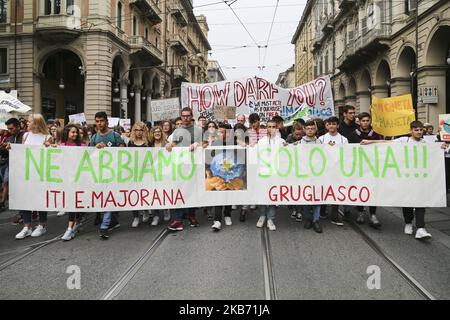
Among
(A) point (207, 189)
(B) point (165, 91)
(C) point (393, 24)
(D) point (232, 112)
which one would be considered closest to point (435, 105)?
(C) point (393, 24)

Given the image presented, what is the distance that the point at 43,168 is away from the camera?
18.8ft

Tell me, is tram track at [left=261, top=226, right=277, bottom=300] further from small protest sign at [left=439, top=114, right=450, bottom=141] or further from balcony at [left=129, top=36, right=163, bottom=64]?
balcony at [left=129, top=36, right=163, bottom=64]

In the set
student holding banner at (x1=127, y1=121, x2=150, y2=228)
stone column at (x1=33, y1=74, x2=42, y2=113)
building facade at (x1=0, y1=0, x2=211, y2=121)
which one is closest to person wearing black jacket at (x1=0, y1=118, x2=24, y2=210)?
student holding banner at (x1=127, y1=121, x2=150, y2=228)

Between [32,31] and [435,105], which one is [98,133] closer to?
[435,105]

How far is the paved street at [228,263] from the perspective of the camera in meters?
3.63

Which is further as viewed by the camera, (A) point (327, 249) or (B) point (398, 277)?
(A) point (327, 249)

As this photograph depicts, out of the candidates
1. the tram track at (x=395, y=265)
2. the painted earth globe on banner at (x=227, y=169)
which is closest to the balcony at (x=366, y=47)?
the tram track at (x=395, y=265)

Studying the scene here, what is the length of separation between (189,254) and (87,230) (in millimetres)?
2298

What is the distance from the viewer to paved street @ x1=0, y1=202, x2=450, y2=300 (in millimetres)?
3635

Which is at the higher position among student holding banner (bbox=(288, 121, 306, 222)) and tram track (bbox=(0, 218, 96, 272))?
student holding banner (bbox=(288, 121, 306, 222))

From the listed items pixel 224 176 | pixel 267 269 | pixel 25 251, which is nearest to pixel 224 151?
pixel 224 176

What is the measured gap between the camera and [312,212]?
20.6 ft

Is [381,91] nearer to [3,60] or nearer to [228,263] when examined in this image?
[228,263]

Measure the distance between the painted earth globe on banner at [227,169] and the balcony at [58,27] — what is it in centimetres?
2297
